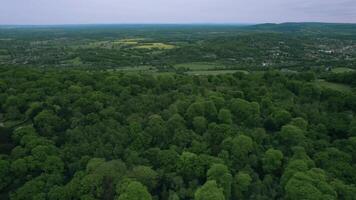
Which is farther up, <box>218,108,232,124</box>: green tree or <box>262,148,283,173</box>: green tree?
<box>218,108,232,124</box>: green tree

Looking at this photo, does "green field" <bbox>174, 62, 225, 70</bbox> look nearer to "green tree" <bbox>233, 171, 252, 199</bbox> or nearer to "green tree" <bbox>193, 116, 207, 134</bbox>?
"green tree" <bbox>193, 116, 207, 134</bbox>

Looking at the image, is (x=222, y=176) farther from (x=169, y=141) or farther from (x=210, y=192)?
(x=169, y=141)

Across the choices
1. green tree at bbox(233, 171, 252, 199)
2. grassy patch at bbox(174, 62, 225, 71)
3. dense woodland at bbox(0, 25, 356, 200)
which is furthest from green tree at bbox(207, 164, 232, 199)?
grassy patch at bbox(174, 62, 225, 71)

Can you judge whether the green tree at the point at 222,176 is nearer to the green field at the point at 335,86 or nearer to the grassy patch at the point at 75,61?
the green field at the point at 335,86

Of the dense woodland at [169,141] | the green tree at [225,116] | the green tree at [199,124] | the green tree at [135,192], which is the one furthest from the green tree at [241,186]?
the green tree at [225,116]

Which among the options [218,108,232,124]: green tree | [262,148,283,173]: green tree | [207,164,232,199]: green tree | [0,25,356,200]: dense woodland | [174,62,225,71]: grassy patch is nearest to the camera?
[207,164,232,199]: green tree

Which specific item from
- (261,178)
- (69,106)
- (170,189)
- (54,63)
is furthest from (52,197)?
(54,63)

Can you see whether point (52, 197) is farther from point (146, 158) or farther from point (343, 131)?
point (343, 131)

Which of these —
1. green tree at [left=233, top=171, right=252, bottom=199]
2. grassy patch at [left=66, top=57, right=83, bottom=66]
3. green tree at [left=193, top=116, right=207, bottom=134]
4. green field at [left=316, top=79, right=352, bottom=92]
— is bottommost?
grassy patch at [left=66, top=57, right=83, bottom=66]

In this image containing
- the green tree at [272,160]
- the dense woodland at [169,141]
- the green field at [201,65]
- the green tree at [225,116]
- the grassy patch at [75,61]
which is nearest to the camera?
the dense woodland at [169,141]
